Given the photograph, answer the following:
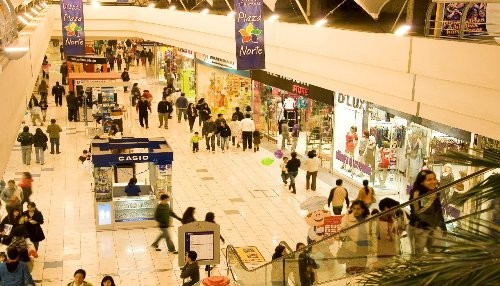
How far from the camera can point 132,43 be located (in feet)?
161

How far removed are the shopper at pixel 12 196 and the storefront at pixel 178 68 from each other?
17.4 metres

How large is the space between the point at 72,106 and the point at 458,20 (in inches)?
704

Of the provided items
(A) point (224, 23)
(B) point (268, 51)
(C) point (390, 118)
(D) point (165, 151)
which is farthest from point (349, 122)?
(D) point (165, 151)

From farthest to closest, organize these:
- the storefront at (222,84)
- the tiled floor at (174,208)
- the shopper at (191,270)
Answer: the storefront at (222,84), the tiled floor at (174,208), the shopper at (191,270)

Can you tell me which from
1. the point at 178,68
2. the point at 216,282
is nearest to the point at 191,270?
the point at 216,282

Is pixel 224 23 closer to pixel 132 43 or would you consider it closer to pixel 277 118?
pixel 277 118

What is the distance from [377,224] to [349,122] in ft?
34.5

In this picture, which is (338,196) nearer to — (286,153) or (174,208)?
(174,208)

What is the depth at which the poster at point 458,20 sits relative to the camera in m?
10.1

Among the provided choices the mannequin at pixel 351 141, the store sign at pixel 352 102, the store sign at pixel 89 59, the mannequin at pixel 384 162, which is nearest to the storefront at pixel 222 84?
the store sign at pixel 89 59

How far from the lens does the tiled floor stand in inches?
449

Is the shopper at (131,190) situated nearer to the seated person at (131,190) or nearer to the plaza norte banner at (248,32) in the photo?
the seated person at (131,190)

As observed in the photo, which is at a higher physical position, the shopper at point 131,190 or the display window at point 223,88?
the display window at point 223,88

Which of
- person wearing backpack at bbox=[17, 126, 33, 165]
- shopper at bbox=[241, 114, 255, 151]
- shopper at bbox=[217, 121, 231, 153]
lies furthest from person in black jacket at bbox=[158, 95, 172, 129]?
person wearing backpack at bbox=[17, 126, 33, 165]
